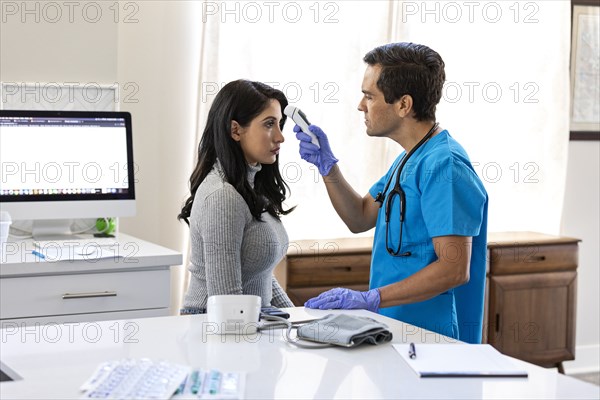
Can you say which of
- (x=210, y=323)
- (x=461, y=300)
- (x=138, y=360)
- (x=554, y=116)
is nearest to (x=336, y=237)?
(x=554, y=116)

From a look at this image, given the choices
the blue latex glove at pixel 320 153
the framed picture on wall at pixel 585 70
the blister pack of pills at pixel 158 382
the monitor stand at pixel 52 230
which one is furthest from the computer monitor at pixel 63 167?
the framed picture on wall at pixel 585 70

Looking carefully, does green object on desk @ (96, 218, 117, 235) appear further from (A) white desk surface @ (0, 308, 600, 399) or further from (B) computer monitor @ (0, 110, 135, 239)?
(A) white desk surface @ (0, 308, 600, 399)

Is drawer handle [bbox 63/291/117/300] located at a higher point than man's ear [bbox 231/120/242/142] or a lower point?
lower

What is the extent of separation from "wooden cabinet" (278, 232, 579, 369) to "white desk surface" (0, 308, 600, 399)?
187 cm

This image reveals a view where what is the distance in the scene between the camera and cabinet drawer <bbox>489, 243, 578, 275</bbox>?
4264 mm

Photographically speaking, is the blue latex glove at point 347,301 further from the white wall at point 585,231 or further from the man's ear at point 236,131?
the white wall at point 585,231

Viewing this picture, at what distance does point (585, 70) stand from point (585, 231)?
2.97 ft

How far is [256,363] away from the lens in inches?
69.5

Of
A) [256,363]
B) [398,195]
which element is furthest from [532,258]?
[256,363]

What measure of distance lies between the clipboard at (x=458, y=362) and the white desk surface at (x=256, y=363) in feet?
0.05

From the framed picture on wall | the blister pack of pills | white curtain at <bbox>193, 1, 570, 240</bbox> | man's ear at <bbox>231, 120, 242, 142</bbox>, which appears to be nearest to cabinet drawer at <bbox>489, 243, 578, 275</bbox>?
white curtain at <bbox>193, 1, 570, 240</bbox>

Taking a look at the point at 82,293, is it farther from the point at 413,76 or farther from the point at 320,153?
the point at 413,76

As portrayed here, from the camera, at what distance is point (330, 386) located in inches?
64.1

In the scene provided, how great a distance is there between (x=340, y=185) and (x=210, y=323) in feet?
3.14
